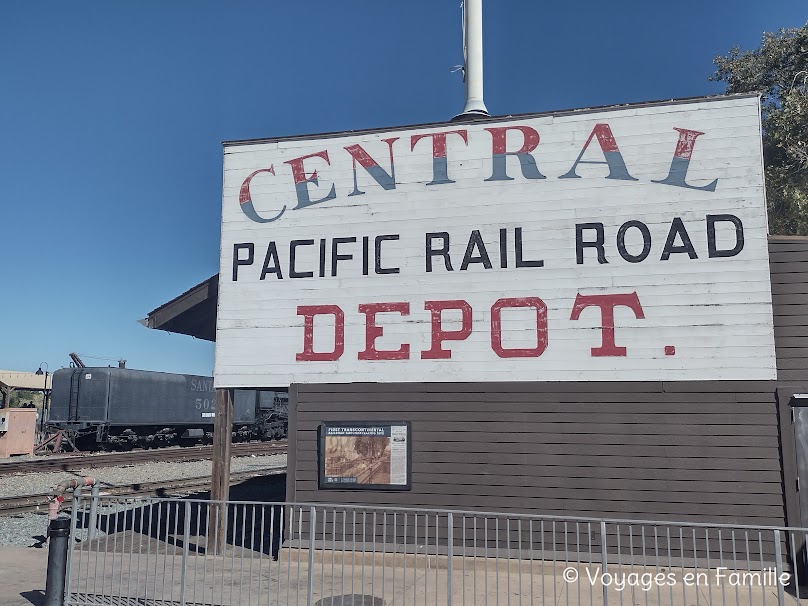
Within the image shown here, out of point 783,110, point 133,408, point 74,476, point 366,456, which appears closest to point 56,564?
point 366,456

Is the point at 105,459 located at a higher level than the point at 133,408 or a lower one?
lower

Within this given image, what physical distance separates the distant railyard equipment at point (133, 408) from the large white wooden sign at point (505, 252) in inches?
847

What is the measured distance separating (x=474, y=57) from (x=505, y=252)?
293 inches

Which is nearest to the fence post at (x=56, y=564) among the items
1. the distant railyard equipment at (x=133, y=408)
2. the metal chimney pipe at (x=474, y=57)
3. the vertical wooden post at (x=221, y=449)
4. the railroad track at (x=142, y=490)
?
the vertical wooden post at (x=221, y=449)

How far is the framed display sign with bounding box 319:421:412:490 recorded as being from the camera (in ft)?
40.7

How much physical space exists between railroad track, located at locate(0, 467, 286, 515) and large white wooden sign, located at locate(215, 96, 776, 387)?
6.57 m

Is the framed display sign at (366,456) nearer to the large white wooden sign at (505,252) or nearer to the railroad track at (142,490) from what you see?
the large white wooden sign at (505,252)

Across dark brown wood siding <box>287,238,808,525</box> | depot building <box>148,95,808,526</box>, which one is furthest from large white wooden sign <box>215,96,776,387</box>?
dark brown wood siding <box>287,238,808,525</box>

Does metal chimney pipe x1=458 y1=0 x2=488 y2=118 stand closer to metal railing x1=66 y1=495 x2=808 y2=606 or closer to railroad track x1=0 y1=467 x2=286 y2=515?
metal railing x1=66 y1=495 x2=808 y2=606

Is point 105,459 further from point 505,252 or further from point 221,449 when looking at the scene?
point 505,252

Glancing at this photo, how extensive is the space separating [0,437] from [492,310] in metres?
29.7

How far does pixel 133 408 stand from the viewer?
122ft

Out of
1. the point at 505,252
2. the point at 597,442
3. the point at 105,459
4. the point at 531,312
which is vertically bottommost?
the point at 105,459

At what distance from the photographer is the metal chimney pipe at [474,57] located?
1728 cm
